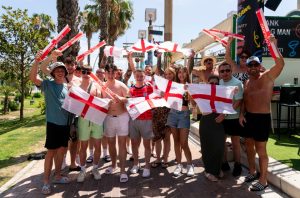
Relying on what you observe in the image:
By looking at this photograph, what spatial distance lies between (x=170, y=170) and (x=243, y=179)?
1421 millimetres

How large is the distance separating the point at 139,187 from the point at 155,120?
4.32 feet

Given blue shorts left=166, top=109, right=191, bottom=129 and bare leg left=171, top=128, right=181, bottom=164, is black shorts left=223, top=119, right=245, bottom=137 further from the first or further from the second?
bare leg left=171, top=128, right=181, bottom=164

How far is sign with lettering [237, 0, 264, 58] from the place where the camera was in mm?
7297

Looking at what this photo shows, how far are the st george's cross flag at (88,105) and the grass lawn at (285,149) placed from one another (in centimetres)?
348

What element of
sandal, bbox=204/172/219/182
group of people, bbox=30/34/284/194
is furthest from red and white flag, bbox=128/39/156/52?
sandal, bbox=204/172/219/182

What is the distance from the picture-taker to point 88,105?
19.0 feet

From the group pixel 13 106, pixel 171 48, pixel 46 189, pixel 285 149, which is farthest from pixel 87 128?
pixel 13 106

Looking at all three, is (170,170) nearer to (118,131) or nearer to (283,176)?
(118,131)

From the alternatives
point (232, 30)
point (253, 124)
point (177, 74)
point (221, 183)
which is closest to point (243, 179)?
point (221, 183)

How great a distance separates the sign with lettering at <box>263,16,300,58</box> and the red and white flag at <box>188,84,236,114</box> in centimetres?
567

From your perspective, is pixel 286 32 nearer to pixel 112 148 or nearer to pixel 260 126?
pixel 260 126

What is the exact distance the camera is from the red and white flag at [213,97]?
562 centimetres

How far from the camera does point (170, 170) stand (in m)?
6.67

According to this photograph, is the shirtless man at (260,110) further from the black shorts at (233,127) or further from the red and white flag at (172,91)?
the red and white flag at (172,91)
